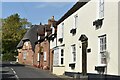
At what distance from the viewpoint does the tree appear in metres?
83.4

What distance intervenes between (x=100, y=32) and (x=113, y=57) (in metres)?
2.75

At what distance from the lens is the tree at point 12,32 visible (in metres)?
83.4

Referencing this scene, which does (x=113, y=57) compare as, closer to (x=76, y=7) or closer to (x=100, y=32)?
(x=100, y=32)

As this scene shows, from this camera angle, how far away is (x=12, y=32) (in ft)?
288

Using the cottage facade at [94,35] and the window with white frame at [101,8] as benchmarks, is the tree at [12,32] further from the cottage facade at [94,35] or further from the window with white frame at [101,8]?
the window with white frame at [101,8]

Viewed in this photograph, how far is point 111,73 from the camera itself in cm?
1919

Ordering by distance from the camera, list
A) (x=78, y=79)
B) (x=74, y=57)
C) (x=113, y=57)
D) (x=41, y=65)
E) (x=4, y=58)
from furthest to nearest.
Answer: (x=4, y=58) → (x=41, y=65) → (x=74, y=57) → (x=78, y=79) → (x=113, y=57)

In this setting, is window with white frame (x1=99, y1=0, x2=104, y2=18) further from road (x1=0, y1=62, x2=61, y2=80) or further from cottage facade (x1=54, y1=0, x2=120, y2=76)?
road (x1=0, y1=62, x2=61, y2=80)

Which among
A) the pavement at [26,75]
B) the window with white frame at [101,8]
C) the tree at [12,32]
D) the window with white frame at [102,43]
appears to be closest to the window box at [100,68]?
the window with white frame at [102,43]

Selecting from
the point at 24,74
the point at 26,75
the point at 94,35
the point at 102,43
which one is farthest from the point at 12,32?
the point at 102,43

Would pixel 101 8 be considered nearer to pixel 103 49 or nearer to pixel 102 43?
pixel 102 43

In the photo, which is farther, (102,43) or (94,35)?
(94,35)

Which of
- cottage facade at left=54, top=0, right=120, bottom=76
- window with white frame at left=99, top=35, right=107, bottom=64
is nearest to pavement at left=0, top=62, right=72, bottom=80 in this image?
cottage facade at left=54, top=0, right=120, bottom=76

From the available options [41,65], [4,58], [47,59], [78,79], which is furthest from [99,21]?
[4,58]
